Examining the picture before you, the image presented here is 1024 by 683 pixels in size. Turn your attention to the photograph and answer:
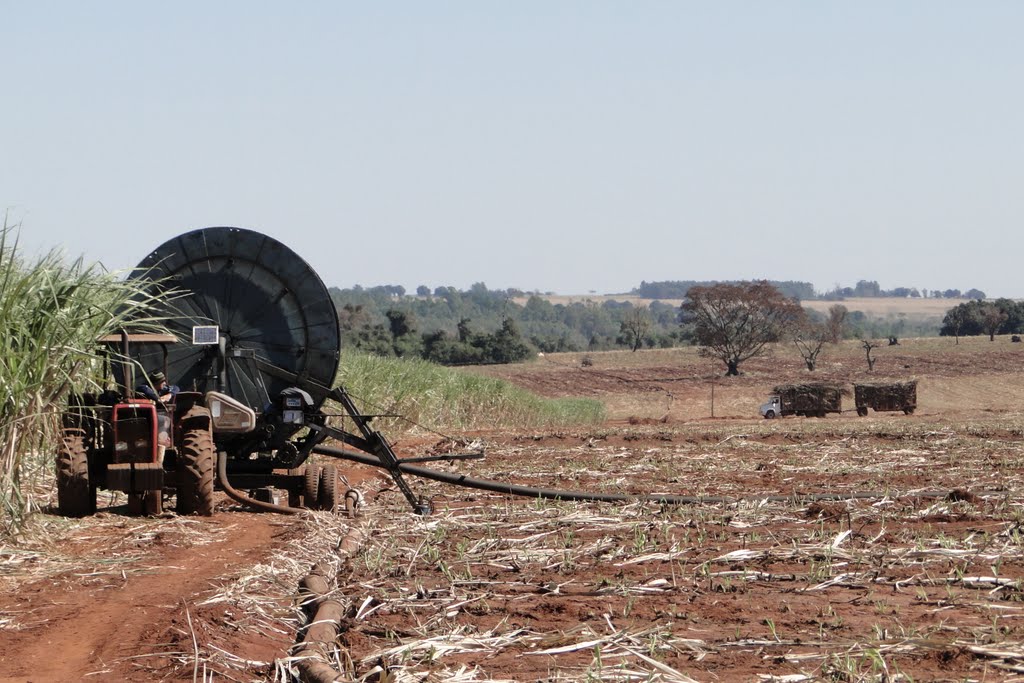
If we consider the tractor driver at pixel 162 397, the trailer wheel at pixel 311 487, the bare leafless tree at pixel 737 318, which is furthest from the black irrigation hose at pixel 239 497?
the bare leafless tree at pixel 737 318

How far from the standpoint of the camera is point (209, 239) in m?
13.8

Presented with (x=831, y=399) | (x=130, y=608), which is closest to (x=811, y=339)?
(x=831, y=399)

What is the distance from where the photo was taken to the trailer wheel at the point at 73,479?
11.4 m

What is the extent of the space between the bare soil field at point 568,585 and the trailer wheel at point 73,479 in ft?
0.54

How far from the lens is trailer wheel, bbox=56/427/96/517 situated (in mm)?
11367

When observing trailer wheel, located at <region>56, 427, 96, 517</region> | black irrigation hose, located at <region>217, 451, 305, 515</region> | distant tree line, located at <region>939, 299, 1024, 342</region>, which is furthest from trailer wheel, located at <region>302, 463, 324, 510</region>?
distant tree line, located at <region>939, 299, 1024, 342</region>

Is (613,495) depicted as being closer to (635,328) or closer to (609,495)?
(609,495)

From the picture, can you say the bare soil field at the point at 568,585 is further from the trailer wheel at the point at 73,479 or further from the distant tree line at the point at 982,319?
the distant tree line at the point at 982,319

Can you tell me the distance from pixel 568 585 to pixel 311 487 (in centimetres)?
473

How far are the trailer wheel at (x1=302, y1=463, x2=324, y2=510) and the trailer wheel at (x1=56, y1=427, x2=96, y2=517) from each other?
2246 millimetres

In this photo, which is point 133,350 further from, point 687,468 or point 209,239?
point 687,468

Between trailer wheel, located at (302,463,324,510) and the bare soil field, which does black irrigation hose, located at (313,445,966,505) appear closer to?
the bare soil field

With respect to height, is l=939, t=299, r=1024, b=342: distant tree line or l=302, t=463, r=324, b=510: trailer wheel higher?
l=939, t=299, r=1024, b=342: distant tree line

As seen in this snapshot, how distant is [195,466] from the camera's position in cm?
1195
